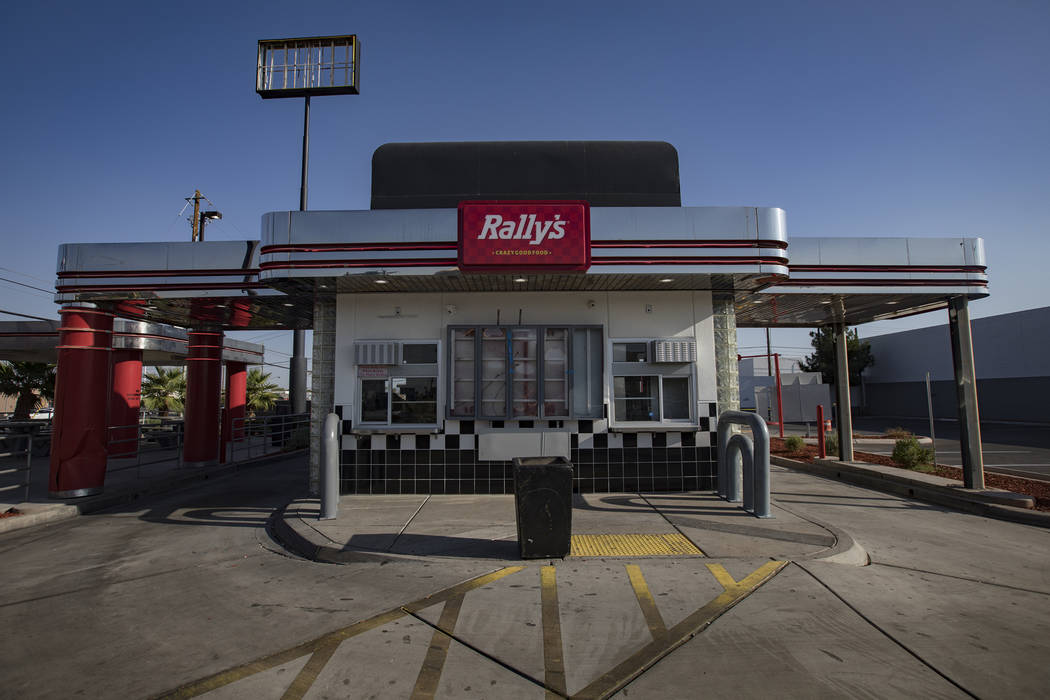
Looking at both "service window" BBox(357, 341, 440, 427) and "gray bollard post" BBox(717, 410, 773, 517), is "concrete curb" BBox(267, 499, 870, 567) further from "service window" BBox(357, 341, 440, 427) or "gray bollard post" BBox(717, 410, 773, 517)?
"service window" BBox(357, 341, 440, 427)

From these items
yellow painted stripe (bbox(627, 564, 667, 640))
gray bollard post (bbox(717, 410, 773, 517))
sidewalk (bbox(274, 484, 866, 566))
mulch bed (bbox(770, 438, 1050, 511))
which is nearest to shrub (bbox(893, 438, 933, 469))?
mulch bed (bbox(770, 438, 1050, 511))

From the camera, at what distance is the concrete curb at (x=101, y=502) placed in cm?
812

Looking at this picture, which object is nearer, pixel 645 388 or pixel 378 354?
pixel 378 354

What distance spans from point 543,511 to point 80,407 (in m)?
8.75

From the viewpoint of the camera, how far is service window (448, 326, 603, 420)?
909 centimetres

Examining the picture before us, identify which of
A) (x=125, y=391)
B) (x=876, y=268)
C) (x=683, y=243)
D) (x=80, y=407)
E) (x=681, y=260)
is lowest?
(x=80, y=407)

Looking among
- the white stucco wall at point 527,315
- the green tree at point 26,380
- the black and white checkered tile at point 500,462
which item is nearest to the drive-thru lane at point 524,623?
the black and white checkered tile at point 500,462

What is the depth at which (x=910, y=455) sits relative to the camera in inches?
459

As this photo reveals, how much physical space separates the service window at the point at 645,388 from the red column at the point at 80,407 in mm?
9208

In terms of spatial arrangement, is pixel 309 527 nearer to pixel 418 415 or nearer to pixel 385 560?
pixel 385 560

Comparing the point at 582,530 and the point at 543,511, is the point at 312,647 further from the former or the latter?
the point at 582,530

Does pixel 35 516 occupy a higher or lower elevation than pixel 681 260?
lower

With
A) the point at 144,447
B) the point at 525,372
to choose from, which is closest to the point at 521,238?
the point at 525,372

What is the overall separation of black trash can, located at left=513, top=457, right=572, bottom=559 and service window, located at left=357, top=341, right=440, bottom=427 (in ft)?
12.2
